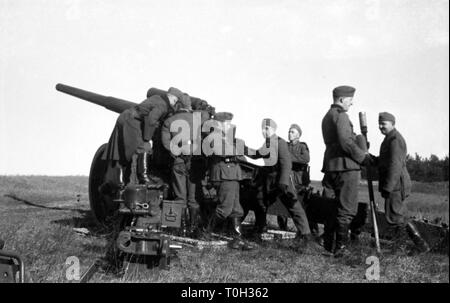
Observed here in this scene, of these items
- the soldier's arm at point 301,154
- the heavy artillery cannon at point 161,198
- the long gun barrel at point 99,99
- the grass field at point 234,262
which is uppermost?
the long gun barrel at point 99,99

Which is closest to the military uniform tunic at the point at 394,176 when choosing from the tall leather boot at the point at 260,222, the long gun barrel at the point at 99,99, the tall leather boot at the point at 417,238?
the tall leather boot at the point at 417,238

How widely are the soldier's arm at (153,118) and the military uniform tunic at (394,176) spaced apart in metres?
3.40

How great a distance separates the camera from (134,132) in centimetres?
764

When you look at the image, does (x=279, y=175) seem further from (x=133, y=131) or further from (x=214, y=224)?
(x=133, y=131)

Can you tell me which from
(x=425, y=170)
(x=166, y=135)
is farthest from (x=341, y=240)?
(x=425, y=170)

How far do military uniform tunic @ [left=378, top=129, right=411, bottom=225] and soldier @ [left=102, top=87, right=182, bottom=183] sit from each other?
340cm

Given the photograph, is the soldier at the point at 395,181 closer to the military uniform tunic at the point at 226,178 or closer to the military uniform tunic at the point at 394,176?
the military uniform tunic at the point at 394,176

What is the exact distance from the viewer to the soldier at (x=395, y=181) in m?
6.28
